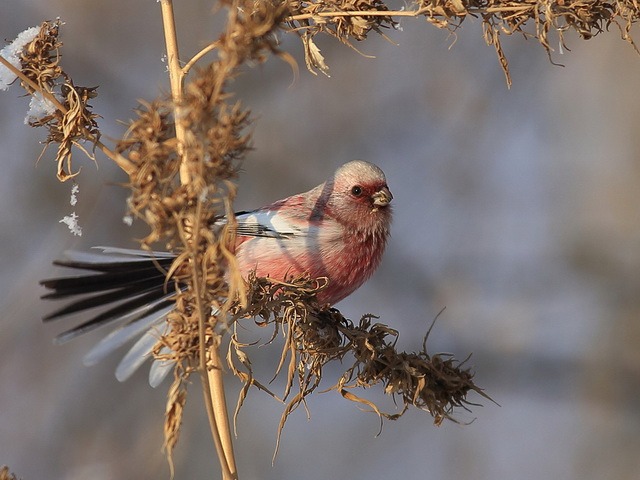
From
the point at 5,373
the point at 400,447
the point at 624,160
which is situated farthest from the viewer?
the point at 624,160

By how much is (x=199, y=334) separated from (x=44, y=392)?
5.67 metres

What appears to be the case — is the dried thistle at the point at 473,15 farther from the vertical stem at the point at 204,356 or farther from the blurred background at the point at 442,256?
the blurred background at the point at 442,256

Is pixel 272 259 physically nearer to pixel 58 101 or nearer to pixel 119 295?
pixel 119 295

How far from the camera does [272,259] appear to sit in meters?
4.15

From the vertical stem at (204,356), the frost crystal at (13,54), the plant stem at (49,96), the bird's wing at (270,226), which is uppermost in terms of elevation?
the bird's wing at (270,226)

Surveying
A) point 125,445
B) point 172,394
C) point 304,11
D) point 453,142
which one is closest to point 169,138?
point 172,394

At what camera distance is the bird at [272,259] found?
3.06 metres

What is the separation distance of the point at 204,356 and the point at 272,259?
2455mm

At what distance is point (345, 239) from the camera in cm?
448

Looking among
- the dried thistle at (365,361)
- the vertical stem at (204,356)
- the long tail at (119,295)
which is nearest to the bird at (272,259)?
the long tail at (119,295)

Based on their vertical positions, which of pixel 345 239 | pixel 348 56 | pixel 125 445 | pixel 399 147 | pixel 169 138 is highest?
pixel 348 56

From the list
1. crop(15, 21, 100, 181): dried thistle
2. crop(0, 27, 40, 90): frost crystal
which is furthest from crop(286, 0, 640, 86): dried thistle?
crop(0, 27, 40, 90): frost crystal

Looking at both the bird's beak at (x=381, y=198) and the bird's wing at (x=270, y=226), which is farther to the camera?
the bird's beak at (x=381, y=198)

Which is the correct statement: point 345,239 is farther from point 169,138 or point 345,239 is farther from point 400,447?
point 400,447
